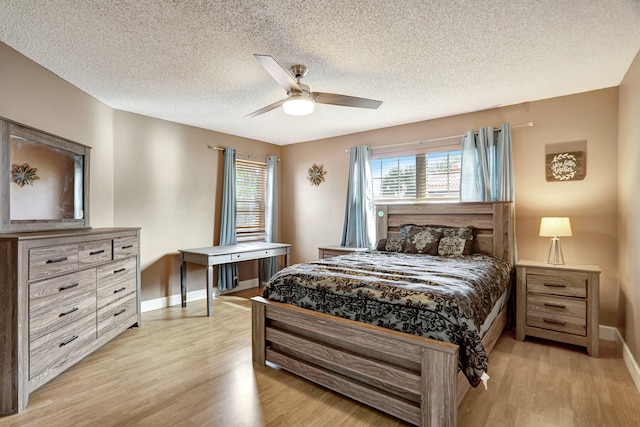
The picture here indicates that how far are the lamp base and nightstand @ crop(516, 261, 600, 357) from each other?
12 centimetres

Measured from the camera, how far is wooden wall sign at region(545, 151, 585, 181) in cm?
326

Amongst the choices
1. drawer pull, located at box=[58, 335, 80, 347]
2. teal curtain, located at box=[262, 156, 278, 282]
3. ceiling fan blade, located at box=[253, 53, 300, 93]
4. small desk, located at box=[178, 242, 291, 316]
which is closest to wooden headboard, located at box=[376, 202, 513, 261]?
small desk, located at box=[178, 242, 291, 316]

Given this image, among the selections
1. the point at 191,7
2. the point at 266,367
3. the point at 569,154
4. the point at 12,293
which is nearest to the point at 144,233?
the point at 12,293

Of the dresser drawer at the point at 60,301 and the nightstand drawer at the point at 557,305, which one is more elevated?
the dresser drawer at the point at 60,301

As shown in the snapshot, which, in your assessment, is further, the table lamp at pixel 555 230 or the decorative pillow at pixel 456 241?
the decorative pillow at pixel 456 241

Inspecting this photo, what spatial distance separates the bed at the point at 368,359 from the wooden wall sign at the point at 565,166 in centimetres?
158

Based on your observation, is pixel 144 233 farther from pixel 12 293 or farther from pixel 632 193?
pixel 632 193

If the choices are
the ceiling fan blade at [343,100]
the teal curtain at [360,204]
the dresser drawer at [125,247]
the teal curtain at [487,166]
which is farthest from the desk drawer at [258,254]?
the teal curtain at [487,166]

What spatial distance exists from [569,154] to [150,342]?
15.4 feet

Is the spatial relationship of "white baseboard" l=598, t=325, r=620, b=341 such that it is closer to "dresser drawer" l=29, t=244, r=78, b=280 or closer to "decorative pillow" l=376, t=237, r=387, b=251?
"decorative pillow" l=376, t=237, r=387, b=251

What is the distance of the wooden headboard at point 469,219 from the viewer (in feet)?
11.4

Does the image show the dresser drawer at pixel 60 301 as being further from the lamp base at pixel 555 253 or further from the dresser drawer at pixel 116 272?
the lamp base at pixel 555 253

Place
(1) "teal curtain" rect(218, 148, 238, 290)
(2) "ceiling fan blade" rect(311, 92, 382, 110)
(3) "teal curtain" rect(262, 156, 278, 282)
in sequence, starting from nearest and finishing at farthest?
(2) "ceiling fan blade" rect(311, 92, 382, 110)
(1) "teal curtain" rect(218, 148, 238, 290)
(3) "teal curtain" rect(262, 156, 278, 282)

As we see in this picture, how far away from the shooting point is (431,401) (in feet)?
5.64
